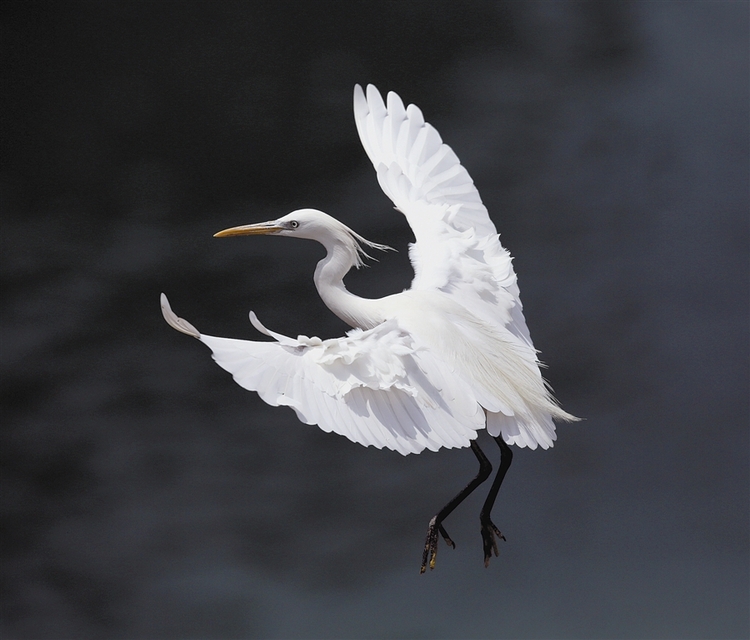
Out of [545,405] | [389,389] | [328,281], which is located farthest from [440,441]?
[328,281]

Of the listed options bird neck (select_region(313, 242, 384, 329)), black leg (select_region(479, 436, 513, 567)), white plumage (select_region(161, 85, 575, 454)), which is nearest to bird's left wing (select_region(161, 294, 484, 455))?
white plumage (select_region(161, 85, 575, 454))

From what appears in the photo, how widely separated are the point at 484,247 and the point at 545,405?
63 cm

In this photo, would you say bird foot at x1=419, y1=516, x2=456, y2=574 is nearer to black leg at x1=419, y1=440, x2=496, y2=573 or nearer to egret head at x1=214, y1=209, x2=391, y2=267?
black leg at x1=419, y1=440, x2=496, y2=573

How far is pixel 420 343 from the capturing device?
2.99 m

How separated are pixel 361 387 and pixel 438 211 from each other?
3.07 feet

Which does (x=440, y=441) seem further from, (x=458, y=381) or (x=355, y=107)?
(x=355, y=107)

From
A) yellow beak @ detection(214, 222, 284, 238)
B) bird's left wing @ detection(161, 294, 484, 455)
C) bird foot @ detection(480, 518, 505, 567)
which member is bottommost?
bird foot @ detection(480, 518, 505, 567)

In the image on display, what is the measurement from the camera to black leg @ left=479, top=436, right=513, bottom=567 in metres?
3.25

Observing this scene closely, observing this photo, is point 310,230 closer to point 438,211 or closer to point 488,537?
point 438,211

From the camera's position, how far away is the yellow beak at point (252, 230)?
321 centimetres

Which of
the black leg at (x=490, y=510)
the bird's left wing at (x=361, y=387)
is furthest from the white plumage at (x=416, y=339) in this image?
the black leg at (x=490, y=510)

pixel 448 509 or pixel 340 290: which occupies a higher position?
pixel 340 290

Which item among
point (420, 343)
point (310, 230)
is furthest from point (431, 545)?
point (310, 230)

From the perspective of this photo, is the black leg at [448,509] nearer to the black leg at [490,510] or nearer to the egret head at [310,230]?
the black leg at [490,510]
